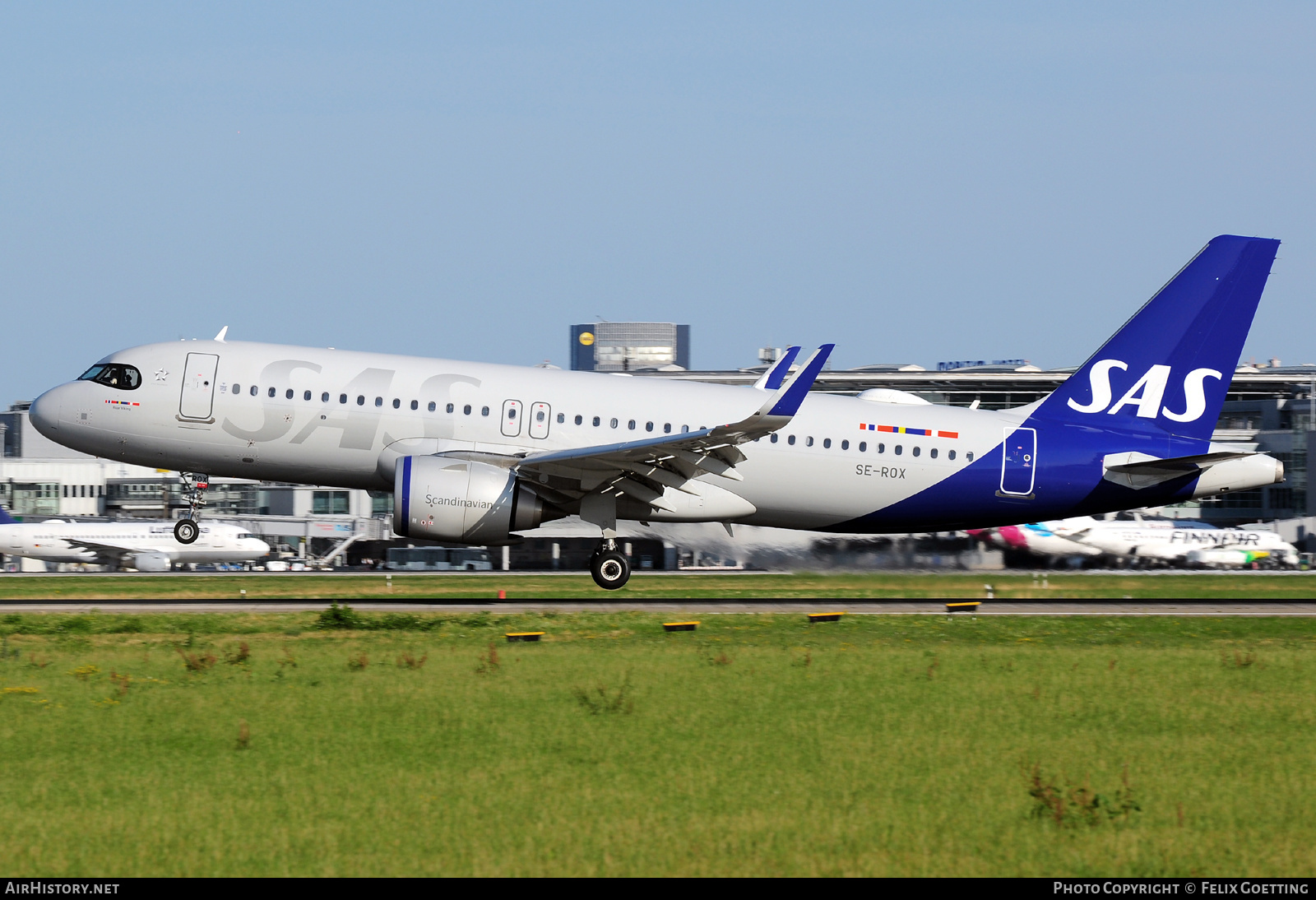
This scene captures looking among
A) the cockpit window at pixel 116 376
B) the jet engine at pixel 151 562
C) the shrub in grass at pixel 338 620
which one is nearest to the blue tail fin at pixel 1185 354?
the shrub in grass at pixel 338 620

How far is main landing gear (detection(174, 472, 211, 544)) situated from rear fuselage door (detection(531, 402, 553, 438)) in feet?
23.6

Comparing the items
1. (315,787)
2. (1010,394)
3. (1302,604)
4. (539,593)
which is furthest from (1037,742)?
(1010,394)

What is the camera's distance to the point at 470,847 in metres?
9.18

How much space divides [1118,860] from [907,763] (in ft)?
10.0

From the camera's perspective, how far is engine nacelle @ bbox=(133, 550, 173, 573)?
2569 inches

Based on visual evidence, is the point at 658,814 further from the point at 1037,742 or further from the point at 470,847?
the point at 1037,742

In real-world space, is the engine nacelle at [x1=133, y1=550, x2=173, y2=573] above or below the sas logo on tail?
below

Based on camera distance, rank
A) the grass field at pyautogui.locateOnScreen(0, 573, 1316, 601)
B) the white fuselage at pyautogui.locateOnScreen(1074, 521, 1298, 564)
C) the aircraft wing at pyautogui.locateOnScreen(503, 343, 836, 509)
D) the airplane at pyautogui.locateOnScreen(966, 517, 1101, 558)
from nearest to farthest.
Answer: the aircraft wing at pyautogui.locateOnScreen(503, 343, 836, 509) < the grass field at pyautogui.locateOnScreen(0, 573, 1316, 601) < the airplane at pyautogui.locateOnScreen(966, 517, 1101, 558) < the white fuselage at pyautogui.locateOnScreen(1074, 521, 1298, 564)

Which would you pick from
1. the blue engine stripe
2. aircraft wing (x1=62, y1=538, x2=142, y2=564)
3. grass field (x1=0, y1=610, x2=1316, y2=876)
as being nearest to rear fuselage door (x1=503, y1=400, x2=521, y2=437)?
the blue engine stripe

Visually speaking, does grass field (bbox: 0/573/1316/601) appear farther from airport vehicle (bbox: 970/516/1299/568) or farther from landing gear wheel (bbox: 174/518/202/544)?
airport vehicle (bbox: 970/516/1299/568)

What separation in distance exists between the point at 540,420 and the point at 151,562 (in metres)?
44.6

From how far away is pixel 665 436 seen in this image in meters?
27.8

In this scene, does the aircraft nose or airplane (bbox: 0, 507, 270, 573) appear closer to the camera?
the aircraft nose

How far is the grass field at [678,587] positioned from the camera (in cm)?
3628
